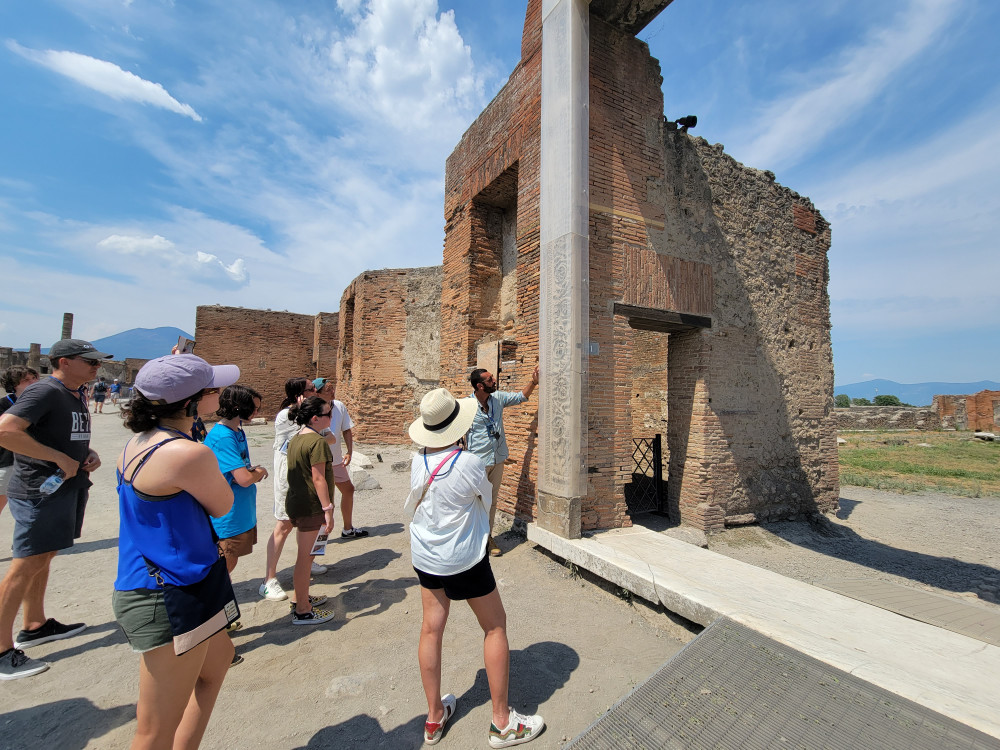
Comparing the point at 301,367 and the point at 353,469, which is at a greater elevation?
the point at 301,367

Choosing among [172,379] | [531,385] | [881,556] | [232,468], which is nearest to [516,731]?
[172,379]

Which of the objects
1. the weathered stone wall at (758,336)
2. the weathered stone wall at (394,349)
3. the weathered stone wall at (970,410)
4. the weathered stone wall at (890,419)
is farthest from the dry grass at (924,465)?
the weathered stone wall at (394,349)

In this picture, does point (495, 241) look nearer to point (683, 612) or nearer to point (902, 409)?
point (683, 612)

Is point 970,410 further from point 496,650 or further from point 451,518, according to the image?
point 451,518

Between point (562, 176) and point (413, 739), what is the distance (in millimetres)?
4991

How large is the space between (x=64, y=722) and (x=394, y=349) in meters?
11.7

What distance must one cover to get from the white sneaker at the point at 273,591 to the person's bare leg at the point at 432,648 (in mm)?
2257

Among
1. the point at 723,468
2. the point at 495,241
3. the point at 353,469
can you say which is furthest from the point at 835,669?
the point at 353,469

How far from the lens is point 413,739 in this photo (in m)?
2.40

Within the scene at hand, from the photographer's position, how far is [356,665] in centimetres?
307

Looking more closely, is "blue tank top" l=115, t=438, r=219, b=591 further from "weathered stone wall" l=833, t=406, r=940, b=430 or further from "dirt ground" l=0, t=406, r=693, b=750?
"weathered stone wall" l=833, t=406, r=940, b=430

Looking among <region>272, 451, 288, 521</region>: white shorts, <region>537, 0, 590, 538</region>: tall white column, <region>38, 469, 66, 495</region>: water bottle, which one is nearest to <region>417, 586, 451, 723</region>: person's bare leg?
<region>272, 451, 288, 521</region>: white shorts

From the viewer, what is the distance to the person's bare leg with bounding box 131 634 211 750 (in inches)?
65.4

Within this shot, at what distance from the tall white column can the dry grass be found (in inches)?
399
